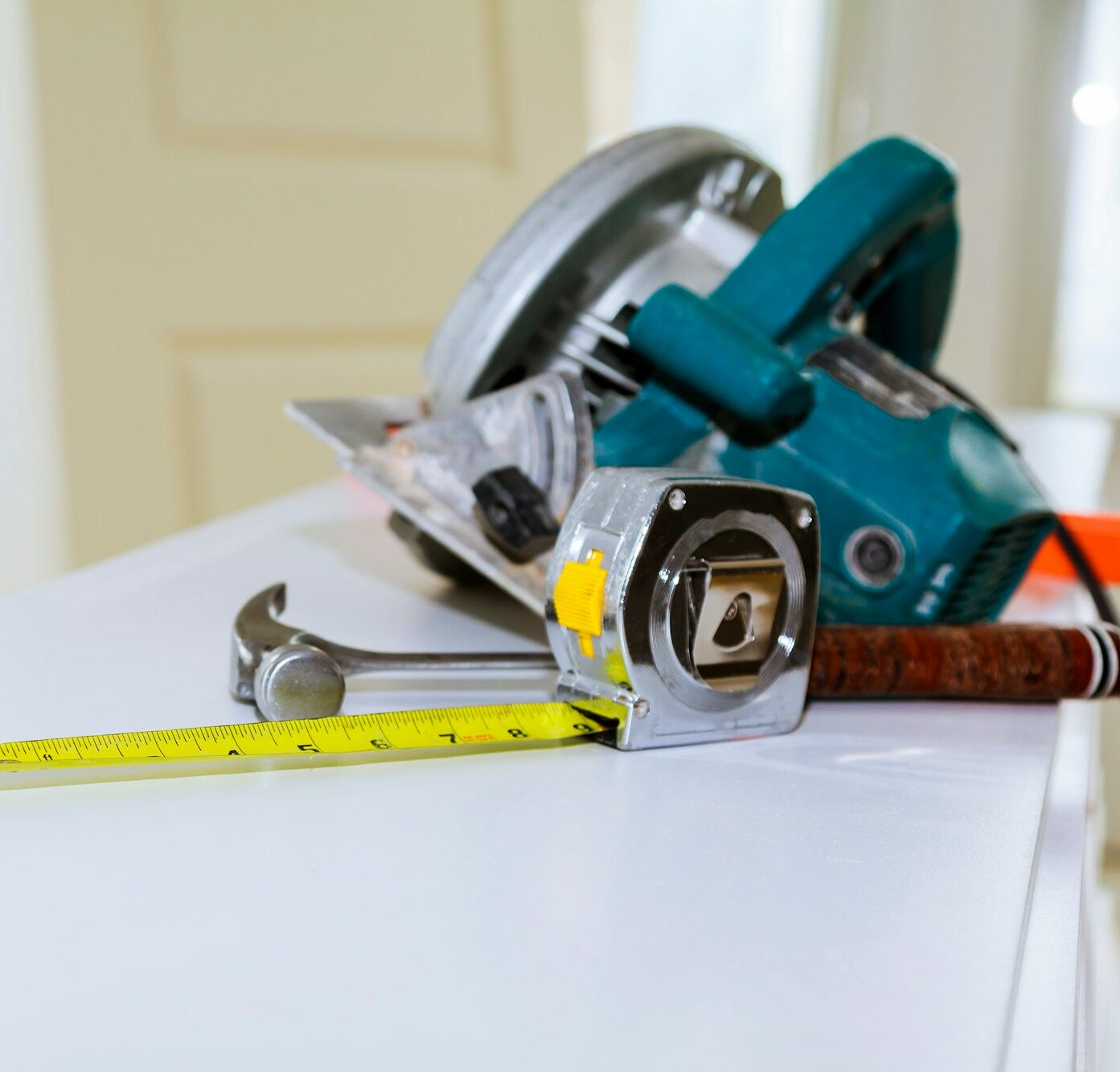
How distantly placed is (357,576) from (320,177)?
1.53 metres

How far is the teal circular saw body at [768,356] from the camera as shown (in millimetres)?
679

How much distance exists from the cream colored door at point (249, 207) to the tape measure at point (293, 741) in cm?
163

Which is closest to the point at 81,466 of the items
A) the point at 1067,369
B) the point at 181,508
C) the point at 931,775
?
the point at 181,508

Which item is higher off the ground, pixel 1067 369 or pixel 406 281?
pixel 406 281

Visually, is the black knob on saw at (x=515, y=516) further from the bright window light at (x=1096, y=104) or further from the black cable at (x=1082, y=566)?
the bright window light at (x=1096, y=104)

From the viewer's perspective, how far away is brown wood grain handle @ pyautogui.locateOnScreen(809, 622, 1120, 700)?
0.63m

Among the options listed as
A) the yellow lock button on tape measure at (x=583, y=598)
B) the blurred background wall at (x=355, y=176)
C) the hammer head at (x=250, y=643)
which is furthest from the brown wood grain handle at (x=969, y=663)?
the blurred background wall at (x=355, y=176)

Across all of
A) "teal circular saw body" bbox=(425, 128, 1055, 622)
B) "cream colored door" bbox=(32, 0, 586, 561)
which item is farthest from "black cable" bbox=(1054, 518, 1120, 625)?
"cream colored door" bbox=(32, 0, 586, 561)

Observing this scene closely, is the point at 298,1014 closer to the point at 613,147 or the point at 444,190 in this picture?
the point at 613,147

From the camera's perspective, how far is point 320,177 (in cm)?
220

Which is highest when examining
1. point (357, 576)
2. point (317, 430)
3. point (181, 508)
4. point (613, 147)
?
point (613, 147)

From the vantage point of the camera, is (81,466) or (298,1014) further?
(81,466)

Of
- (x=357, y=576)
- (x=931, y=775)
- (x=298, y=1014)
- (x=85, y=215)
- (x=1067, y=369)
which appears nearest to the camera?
(x=298, y=1014)

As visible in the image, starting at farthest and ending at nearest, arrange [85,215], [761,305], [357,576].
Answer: [85,215] → [357,576] → [761,305]
